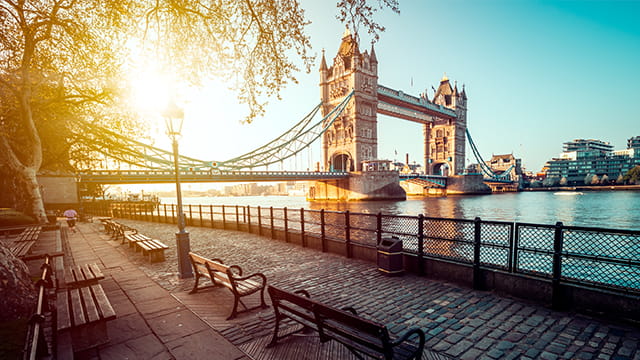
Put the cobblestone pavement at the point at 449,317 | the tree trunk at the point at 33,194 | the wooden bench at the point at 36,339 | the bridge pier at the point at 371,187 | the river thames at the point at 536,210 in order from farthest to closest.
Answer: the bridge pier at the point at 371,187, the river thames at the point at 536,210, the tree trunk at the point at 33,194, the cobblestone pavement at the point at 449,317, the wooden bench at the point at 36,339

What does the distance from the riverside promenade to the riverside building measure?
426 ft

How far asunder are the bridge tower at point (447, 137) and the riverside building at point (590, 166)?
4426cm

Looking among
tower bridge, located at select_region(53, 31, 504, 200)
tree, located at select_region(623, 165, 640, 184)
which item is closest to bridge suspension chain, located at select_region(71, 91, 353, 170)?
tower bridge, located at select_region(53, 31, 504, 200)

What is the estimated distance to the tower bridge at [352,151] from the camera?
4269 centimetres

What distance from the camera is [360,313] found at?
433 cm

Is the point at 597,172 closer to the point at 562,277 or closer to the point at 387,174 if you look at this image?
the point at 387,174

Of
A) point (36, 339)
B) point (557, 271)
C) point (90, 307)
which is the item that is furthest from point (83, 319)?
point (557, 271)

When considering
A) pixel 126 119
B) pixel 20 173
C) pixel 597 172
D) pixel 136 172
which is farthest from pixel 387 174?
pixel 597 172

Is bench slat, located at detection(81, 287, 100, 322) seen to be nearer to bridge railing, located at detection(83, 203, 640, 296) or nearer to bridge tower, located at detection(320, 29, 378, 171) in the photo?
bridge railing, located at detection(83, 203, 640, 296)

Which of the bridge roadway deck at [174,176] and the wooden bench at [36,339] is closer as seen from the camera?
the wooden bench at [36,339]

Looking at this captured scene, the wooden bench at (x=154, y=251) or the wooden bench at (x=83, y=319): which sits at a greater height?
Answer: the wooden bench at (x=83, y=319)

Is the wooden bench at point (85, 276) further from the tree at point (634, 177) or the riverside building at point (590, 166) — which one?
the riverside building at point (590, 166)

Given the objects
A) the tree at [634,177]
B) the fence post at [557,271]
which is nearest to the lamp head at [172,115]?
the fence post at [557,271]

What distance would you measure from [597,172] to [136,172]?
142 meters
